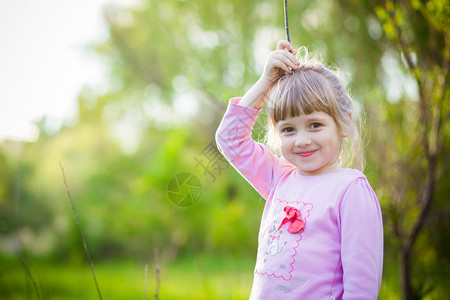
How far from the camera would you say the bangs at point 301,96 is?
1.11 meters

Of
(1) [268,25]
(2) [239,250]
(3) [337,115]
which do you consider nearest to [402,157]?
(3) [337,115]

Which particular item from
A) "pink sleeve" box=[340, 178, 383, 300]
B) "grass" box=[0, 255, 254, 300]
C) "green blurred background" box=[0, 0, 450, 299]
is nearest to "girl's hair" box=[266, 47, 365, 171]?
"pink sleeve" box=[340, 178, 383, 300]

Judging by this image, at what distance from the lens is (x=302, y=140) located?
1.10 metres

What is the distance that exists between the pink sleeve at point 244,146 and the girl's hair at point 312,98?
0.07 meters

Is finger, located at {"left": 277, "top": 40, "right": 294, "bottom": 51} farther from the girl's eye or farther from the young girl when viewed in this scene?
the girl's eye

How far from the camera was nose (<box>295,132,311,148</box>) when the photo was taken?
1.10 m

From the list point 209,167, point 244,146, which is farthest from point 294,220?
point 209,167

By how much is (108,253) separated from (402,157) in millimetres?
4711

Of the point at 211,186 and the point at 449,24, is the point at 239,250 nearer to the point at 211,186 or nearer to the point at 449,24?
the point at 211,186

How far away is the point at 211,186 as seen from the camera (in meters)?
5.85

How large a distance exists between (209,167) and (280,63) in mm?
3093

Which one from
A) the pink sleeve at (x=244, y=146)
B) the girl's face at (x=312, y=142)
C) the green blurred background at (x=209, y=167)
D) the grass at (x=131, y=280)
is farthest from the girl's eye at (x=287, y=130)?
the grass at (x=131, y=280)

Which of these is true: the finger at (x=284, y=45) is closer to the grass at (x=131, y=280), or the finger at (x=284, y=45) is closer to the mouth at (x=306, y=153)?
the mouth at (x=306, y=153)

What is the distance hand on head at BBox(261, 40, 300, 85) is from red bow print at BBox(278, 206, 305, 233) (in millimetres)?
414
